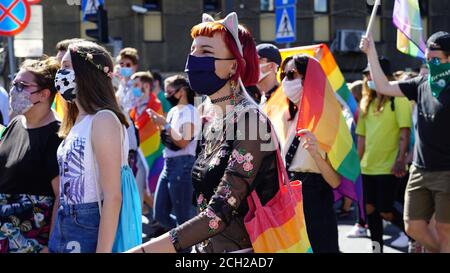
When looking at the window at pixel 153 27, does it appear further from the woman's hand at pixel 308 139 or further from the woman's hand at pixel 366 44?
the woman's hand at pixel 308 139

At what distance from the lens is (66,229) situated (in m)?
3.47

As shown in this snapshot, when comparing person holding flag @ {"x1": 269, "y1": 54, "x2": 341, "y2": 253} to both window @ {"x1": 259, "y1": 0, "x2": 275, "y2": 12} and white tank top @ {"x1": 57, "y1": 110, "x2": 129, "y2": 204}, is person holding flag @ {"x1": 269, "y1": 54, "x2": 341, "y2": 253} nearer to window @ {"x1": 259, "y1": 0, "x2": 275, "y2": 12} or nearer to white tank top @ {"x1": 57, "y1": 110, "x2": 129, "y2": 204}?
white tank top @ {"x1": 57, "y1": 110, "x2": 129, "y2": 204}

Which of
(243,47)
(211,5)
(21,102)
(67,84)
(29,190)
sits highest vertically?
(211,5)

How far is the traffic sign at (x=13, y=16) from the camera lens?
7.46 metres

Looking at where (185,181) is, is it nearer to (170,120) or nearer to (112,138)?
(170,120)

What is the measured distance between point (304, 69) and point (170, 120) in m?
2.94

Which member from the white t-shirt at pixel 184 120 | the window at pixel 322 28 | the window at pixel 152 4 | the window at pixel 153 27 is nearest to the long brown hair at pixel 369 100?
the white t-shirt at pixel 184 120

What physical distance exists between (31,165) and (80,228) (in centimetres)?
56

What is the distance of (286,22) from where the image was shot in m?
12.0

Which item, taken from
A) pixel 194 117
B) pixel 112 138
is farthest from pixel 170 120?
→ pixel 112 138

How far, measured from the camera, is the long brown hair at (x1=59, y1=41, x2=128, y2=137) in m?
3.55

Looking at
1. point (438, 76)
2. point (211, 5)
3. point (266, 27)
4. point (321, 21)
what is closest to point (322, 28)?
point (321, 21)

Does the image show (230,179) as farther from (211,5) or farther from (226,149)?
(211,5)

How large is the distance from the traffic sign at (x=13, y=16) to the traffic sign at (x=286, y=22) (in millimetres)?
5212
